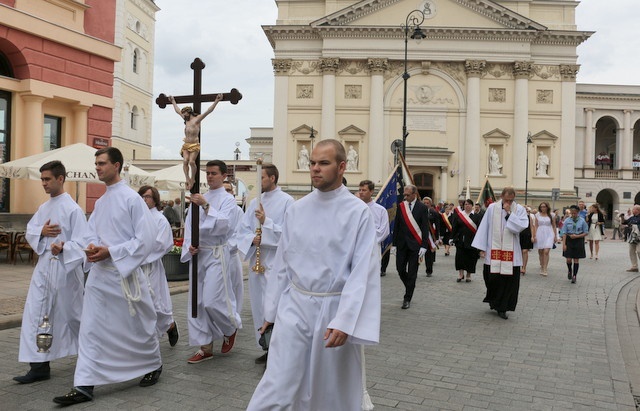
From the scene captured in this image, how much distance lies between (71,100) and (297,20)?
31.9m

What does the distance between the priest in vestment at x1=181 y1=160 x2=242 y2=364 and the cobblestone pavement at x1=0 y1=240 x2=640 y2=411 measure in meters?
0.25

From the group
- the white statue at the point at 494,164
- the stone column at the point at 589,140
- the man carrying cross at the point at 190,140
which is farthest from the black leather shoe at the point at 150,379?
the stone column at the point at 589,140

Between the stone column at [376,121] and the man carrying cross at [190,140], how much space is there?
37626mm

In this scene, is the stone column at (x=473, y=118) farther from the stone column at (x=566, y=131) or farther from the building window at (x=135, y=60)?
the building window at (x=135, y=60)

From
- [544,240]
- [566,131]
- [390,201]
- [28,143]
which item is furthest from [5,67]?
[566,131]

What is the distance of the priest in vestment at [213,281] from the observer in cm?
653

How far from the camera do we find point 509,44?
144 ft

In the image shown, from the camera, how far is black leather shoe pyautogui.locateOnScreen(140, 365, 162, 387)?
5.63 meters

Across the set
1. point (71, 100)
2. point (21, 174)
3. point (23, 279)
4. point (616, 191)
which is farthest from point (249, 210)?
point (616, 191)

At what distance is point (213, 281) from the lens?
661 cm

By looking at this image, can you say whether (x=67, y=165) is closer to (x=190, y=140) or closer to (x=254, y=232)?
(x=254, y=232)

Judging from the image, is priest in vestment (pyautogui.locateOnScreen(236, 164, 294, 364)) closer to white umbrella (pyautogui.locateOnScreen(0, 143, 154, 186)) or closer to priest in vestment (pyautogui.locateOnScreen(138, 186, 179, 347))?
priest in vestment (pyautogui.locateOnScreen(138, 186, 179, 347))

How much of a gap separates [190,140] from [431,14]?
41.3 metres

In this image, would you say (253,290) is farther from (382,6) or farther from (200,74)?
→ (382,6)
